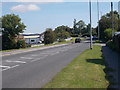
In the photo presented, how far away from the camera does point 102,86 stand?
9.70m

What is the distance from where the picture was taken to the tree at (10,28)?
62594 millimetres

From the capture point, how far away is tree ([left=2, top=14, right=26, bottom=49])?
62594mm

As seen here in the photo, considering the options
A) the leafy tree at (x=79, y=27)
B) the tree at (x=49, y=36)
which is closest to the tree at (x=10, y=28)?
the tree at (x=49, y=36)

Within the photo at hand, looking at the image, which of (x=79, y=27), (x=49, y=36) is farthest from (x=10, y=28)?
(x=79, y=27)

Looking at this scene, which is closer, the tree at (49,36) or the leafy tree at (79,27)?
the tree at (49,36)

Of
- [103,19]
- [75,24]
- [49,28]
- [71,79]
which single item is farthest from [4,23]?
[75,24]

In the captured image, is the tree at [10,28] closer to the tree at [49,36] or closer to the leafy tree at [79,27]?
the tree at [49,36]

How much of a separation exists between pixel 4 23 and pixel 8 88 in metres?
56.4

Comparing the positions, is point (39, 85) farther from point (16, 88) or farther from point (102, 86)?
point (102, 86)

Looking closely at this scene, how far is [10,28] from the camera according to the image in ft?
208

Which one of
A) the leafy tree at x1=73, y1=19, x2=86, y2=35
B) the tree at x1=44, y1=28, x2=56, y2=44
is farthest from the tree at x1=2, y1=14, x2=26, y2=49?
the leafy tree at x1=73, y1=19, x2=86, y2=35

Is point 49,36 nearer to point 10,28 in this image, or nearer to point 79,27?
point 10,28

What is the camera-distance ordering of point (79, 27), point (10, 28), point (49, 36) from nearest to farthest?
point (10, 28), point (49, 36), point (79, 27)

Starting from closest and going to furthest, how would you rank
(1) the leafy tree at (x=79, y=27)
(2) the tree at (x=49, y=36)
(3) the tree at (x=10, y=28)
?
(3) the tree at (x=10, y=28) < (2) the tree at (x=49, y=36) < (1) the leafy tree at (x=79, y=27)
